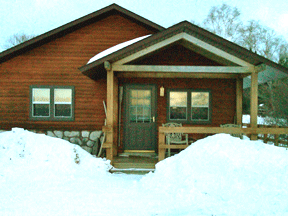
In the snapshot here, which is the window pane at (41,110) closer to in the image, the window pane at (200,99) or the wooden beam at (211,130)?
the wooden beam at (211,130)

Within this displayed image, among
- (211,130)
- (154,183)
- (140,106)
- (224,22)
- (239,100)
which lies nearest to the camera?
(154,183)

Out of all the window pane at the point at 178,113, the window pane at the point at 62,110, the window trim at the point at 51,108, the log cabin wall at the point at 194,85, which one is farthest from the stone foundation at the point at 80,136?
the window pane at the point at 178,113

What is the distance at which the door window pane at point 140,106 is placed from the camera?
28.5 ft

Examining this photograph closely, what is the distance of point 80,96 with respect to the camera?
899cm

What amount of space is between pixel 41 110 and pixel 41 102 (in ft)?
1.00

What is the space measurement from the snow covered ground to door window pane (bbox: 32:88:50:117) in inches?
93.0

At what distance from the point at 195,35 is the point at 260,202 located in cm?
454

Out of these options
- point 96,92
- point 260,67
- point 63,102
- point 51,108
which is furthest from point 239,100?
point 51,108

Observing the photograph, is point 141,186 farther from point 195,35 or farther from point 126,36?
point 126,36

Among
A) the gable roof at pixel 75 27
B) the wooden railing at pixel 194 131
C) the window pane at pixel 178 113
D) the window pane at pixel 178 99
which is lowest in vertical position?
the wooden railing at pixel 194 131

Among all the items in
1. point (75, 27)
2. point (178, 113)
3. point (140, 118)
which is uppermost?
point (75, 27)

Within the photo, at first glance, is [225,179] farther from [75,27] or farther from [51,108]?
[75,27]

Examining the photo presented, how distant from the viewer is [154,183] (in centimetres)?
531

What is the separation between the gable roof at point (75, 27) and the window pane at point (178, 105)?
100 inches
